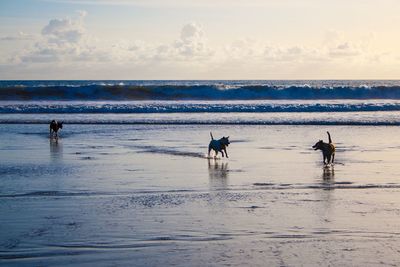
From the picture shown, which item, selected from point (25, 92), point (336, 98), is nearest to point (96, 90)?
point (25, 92)

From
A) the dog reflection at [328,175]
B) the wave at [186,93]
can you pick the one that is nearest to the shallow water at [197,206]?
the dog reflection at [328,175]

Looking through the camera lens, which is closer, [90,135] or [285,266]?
[285,266]

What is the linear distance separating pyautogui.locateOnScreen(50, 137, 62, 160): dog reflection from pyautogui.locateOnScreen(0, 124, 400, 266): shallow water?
7 cm

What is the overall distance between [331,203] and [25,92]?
4634 centimetres

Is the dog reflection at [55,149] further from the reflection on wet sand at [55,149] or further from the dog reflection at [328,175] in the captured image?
the dog reflection at [328,175]

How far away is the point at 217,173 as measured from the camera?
1203 cm

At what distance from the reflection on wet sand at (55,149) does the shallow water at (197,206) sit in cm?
5

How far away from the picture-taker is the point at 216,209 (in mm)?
8508

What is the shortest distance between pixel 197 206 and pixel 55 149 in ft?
28.0

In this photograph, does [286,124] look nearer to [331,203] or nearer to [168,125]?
[168,125]

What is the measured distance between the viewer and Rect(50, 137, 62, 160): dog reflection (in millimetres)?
14822

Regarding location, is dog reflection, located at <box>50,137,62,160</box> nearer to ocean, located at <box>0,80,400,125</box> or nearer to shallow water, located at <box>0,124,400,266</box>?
shallow water, located at <box>0,124,400,266</box>

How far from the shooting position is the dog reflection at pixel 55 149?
14.8 metres

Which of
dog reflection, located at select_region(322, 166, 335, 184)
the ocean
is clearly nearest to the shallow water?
dog reflection, located at select_region(322, 166, 335, 184)
